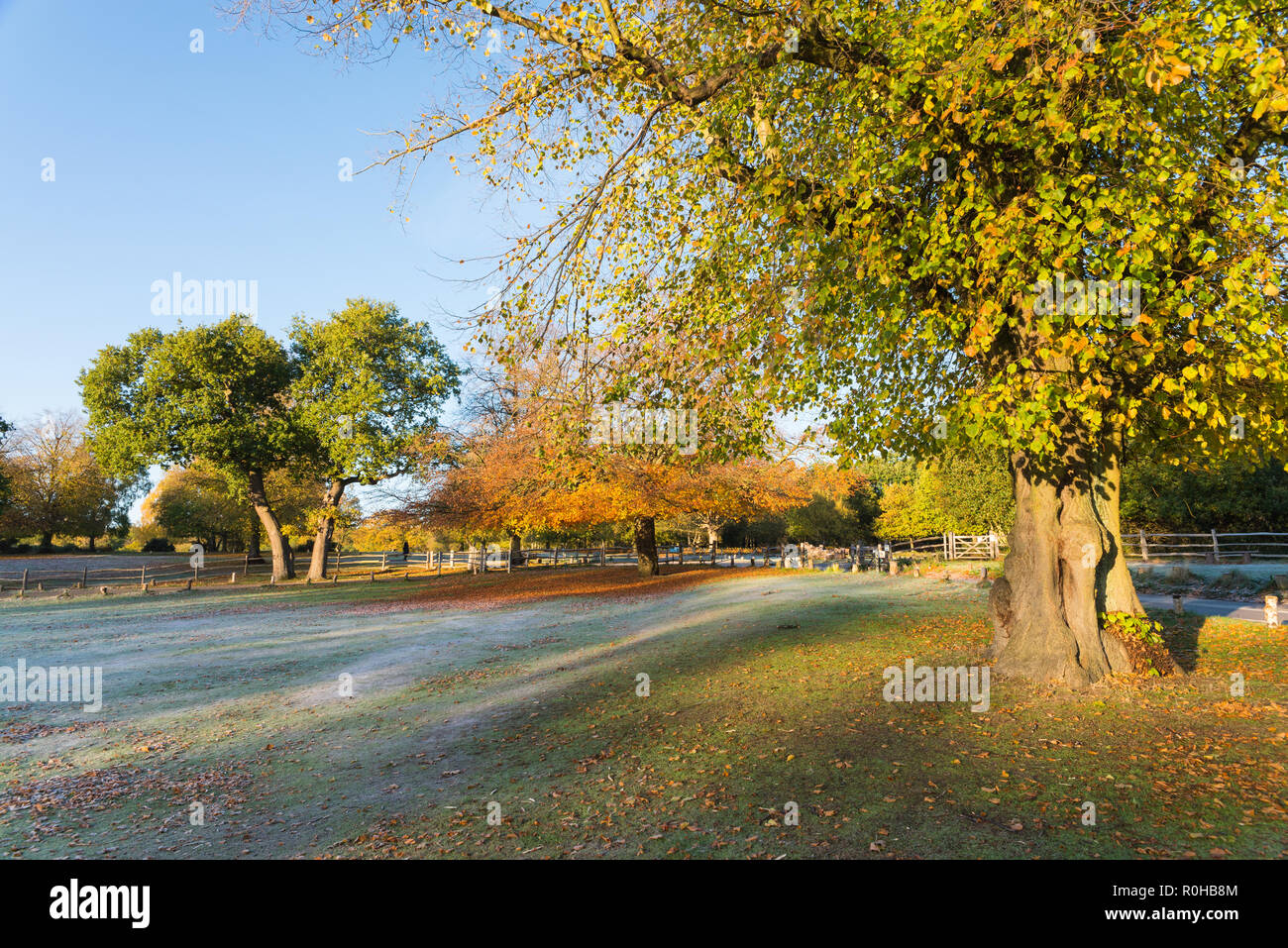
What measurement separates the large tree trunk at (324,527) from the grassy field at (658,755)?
2216 cm

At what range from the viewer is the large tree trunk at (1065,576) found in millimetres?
8523

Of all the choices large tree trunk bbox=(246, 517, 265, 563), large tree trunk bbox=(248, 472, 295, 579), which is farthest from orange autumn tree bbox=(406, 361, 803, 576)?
large tree trunk bbox=(246, 517, 265, 563)

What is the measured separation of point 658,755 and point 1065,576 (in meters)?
5.98

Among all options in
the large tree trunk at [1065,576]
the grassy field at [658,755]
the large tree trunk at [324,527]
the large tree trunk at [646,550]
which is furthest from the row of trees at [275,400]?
the large tree trunk at [1065,576]

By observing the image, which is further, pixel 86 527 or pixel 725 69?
pixel 86 527

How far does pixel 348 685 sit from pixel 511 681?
271cm

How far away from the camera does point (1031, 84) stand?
667cm

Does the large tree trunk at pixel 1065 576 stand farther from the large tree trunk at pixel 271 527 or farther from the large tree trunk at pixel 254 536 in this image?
the large tree trunk at pixel 254 536

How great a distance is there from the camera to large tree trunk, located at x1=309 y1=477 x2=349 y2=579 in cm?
3538

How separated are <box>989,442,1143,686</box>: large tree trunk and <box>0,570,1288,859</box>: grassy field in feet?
1.48

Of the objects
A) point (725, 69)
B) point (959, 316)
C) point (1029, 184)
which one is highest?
point (725, 69)
